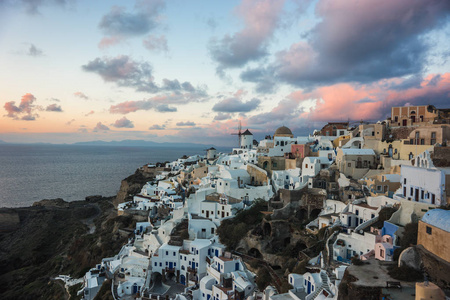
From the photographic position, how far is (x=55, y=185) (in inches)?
3748

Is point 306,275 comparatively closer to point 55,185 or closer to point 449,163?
point 449,163

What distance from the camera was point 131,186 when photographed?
61188 mm

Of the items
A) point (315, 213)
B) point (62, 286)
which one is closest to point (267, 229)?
point (315, 213)

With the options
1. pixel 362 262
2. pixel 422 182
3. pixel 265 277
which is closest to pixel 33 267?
pixel 265 277

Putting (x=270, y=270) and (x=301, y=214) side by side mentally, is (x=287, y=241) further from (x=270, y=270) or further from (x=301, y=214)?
(x=270, y=270)

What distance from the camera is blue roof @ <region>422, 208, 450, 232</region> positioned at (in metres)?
13.0

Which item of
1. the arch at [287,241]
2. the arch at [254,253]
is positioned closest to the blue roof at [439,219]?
the arch at [287,241]

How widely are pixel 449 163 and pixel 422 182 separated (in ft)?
10.9

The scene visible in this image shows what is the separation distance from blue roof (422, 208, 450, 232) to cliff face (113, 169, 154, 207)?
4855 centimetres

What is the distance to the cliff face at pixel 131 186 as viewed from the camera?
59.3 metres

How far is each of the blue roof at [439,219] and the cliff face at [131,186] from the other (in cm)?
4855

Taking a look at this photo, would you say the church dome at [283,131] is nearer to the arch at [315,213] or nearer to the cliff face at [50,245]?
the arch at [315,213]

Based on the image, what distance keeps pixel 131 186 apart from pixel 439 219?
5631 centimetres

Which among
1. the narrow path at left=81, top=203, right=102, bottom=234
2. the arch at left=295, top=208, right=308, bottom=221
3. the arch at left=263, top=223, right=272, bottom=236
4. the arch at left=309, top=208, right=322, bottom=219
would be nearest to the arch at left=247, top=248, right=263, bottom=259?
the arch at left=263, top=223, right=272, bottom=236
